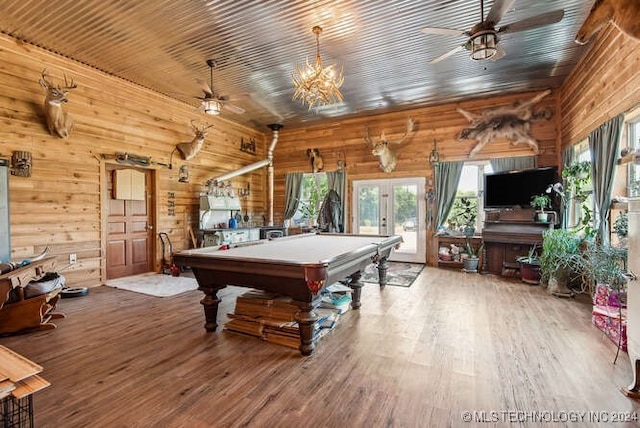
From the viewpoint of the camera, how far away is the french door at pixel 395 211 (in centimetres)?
700

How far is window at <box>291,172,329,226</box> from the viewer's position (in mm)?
8195

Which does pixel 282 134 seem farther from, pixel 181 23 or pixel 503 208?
pixel 503 208

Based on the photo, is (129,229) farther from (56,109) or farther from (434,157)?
(434,157)

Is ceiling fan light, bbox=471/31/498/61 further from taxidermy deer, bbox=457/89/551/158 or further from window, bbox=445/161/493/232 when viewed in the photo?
window, bbox=445/161/493/232

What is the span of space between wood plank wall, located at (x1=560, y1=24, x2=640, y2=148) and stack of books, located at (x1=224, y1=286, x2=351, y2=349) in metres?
3.77

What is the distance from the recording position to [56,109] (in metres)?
4.38

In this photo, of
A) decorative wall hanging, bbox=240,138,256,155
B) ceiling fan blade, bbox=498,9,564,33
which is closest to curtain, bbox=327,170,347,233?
decorative wall hanging, bbox=240,138,256,155

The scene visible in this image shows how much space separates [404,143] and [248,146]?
13.2 feet

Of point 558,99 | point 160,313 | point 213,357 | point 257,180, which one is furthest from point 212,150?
point 558,99

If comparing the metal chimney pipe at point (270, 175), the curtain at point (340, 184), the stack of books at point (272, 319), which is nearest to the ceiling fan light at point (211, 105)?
the stack of books at point (272, 319)

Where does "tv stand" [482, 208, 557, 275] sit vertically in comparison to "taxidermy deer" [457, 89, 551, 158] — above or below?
below

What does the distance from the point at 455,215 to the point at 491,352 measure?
14.5ft

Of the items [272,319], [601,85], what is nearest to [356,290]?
[272,319]

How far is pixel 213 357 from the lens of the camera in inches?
103
